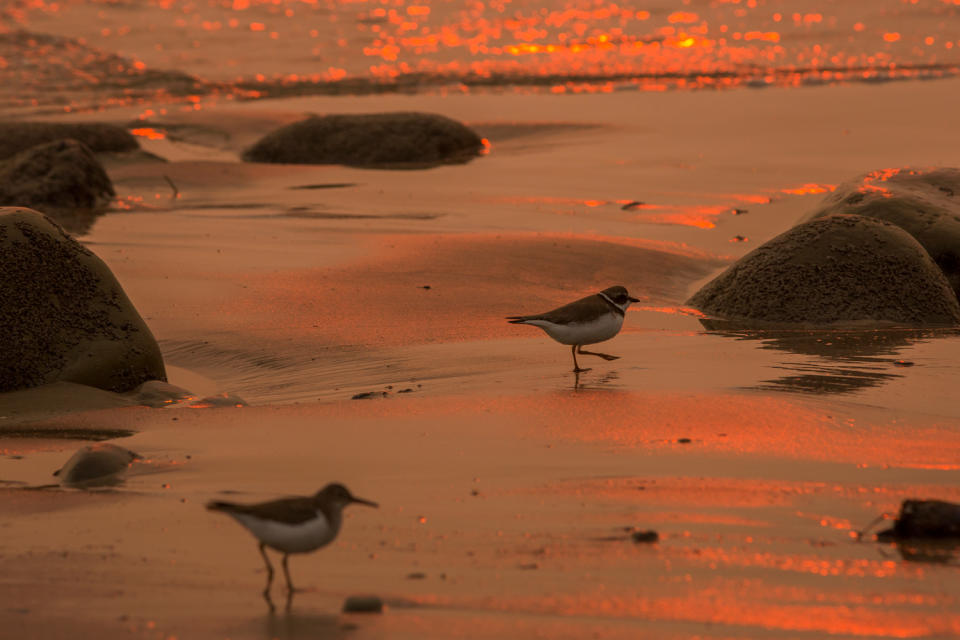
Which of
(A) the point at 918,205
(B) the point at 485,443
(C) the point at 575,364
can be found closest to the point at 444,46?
(A) the point at 918,205

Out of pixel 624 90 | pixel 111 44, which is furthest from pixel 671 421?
pixel 111 44

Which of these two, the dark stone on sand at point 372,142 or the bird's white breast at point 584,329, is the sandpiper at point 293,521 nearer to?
the bird's white breast at point 584,329

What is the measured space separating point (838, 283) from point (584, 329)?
2.71 metres

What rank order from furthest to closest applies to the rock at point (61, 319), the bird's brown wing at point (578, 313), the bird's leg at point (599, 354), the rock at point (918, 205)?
the rock at point (918, 205) < the bird's leg at point (599, 354) < the rock at point (61, 319) < the bird's brown wing at point (578, 313)

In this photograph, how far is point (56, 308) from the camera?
7492mm

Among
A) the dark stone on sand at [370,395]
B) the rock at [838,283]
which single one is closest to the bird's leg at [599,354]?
the dark stone on sand at [370,395]

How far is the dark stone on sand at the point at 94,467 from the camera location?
17.5 ft

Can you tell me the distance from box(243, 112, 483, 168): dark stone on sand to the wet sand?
3921 mm

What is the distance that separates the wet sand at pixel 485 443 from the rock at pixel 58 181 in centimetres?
117

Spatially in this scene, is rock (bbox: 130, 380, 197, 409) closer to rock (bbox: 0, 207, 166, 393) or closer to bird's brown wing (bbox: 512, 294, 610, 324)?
rock (bbox: 0, 207, 166, 393)

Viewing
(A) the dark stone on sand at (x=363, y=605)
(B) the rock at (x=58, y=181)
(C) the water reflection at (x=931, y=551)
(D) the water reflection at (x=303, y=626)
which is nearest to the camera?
(D) the water reflection at (x=303, y=626)

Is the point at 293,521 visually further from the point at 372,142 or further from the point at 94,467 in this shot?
the point at 372,142

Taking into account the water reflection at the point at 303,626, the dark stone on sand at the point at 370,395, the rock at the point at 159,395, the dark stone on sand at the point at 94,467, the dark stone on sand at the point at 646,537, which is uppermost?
the water reflection at the point at 303,626

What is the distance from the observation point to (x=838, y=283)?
888cm
